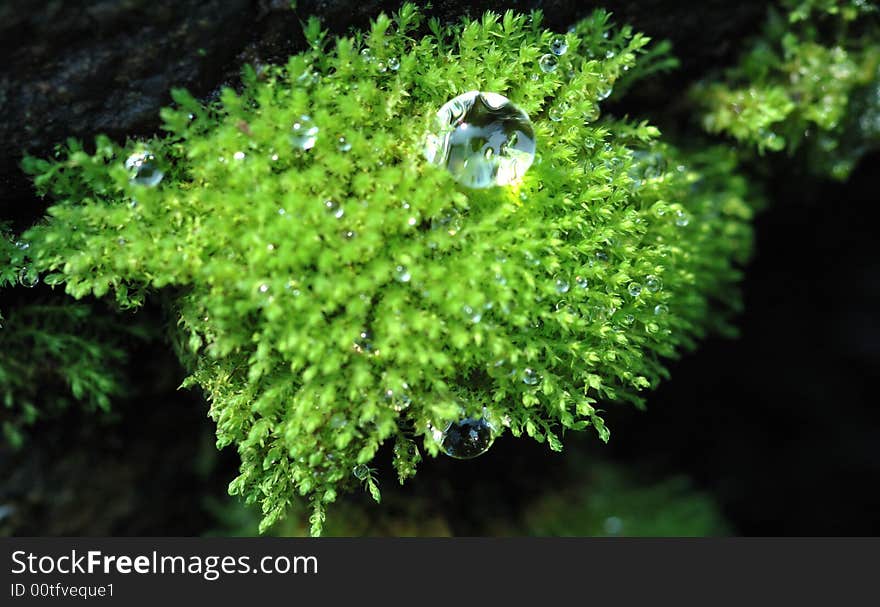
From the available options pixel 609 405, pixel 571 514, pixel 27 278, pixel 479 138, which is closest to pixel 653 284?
pixel 479 138

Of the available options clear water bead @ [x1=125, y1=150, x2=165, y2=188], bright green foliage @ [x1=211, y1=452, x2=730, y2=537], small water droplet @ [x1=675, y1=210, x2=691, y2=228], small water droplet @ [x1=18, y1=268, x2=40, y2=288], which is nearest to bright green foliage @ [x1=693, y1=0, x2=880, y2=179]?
small water droplet @ [x1=675, y1=210, x2=691, y2=228]

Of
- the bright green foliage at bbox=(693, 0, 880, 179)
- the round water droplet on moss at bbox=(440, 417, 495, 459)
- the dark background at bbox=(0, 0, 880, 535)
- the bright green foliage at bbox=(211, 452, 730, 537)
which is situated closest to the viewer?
the dark background at bbox=(0, 0, 880, 535)

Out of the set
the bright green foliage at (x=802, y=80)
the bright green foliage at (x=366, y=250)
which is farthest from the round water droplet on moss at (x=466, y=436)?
the bright green foliage at (x=802, y=80)

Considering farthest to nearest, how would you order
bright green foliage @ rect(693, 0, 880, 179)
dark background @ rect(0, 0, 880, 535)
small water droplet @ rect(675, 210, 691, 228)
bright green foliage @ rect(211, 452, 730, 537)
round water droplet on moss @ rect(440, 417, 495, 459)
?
bright green foliage @ rect(211, 452, 730, 537), bright green foliage @ rect(693, 0, 880, 179), small water droplet @ rect(675, 210, 691, 228), round water droplet on moss @ rect(440, 417, 495, 459), dark background @ rect(0, 0, 880, 535)

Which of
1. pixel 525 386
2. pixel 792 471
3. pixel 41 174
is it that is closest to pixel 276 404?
pixel 525 386

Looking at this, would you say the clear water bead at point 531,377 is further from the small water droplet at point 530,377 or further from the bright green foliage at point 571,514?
the bright green foliage at point 571,514

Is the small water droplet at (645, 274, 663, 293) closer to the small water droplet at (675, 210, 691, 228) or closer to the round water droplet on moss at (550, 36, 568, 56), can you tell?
the small water droplet at (675, 210, 691, 228)
